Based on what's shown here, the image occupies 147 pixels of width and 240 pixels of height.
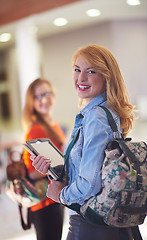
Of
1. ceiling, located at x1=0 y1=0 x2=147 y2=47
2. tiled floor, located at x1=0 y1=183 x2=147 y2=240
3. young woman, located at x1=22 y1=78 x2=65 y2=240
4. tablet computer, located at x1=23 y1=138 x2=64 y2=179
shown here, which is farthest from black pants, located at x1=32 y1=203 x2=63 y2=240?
ceiling, located at x1=0 y1=0 x2=147 y2=47

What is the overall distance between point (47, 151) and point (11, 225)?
7.81ft

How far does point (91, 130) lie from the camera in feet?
3.99

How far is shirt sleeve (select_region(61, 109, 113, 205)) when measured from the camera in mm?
1200

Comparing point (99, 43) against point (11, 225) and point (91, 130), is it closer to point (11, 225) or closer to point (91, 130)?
point (11, 225)

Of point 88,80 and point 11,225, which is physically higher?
→ point 88,80

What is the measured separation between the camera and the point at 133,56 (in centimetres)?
686

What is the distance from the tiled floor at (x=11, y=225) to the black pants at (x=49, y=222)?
24.1 inches

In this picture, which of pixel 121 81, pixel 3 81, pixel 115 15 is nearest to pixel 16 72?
pixel 3 81

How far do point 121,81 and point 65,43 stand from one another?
26.6ft

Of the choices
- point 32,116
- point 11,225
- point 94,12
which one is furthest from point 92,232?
point 94,12

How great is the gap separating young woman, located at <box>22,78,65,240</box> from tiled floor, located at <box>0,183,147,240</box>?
624 mm

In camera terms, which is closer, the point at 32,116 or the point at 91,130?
the point at 91,130

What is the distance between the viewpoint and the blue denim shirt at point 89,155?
1.20 metres

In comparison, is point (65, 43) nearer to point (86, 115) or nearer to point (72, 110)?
point (72, 110)
